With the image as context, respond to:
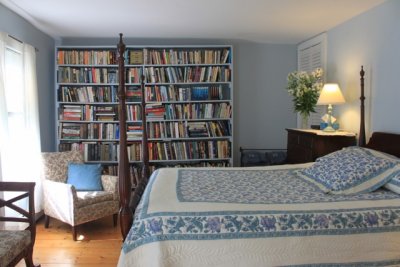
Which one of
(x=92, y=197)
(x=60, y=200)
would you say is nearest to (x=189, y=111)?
(x=92, y=197)

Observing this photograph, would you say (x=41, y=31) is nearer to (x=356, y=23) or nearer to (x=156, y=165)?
(x=156, y=165)

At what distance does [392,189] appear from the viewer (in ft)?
6.72

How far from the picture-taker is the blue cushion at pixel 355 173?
2.05m

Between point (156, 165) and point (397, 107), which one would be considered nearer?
point (397, 107)

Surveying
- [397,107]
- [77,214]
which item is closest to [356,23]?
[397,107]

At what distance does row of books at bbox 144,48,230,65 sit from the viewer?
14.3 ft

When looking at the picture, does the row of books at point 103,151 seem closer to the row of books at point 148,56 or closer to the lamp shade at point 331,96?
the row of books at point 148,56

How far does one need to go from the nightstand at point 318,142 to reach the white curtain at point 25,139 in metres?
2.90

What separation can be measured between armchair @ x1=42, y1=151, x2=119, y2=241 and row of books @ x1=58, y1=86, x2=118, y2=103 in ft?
2.84

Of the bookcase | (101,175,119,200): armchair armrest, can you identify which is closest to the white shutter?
the bookcase

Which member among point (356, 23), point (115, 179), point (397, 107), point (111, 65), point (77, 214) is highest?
point (356, 23)

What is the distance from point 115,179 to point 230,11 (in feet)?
7.04

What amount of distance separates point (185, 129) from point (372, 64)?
7.74 ft

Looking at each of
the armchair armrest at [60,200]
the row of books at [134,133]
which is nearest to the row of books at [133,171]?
the row of books at [134,133]
